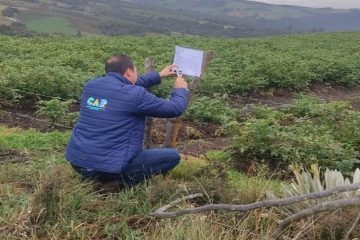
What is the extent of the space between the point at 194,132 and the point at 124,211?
4.97 metres

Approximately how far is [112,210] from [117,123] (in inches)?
38.1

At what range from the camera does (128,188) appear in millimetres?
5586

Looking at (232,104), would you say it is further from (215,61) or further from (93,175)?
(93,175)

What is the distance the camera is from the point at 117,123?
551cm

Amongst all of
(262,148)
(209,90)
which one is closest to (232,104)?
(209,90)

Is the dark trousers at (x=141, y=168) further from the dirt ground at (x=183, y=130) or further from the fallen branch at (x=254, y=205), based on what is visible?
the dirt ground at (x=183, y=130)

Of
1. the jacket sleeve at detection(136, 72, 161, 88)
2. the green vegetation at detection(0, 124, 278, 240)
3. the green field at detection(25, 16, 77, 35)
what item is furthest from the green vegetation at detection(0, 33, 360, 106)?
the green field at detection(25, 16, 77, 35)

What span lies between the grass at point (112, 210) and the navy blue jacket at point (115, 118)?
0.29m

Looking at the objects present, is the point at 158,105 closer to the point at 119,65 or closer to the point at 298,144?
the point at 119,65

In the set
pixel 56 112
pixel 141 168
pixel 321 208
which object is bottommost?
pixel 56 112

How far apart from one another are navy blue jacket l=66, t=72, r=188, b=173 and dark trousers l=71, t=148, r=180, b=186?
0.33 feet

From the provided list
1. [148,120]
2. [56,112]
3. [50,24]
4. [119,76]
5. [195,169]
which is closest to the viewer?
[119,76]

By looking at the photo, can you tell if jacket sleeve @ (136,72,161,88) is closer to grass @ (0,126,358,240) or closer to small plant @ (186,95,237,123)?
grass @ (0,126,358,240)

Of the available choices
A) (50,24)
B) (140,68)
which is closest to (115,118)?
(140,68)
